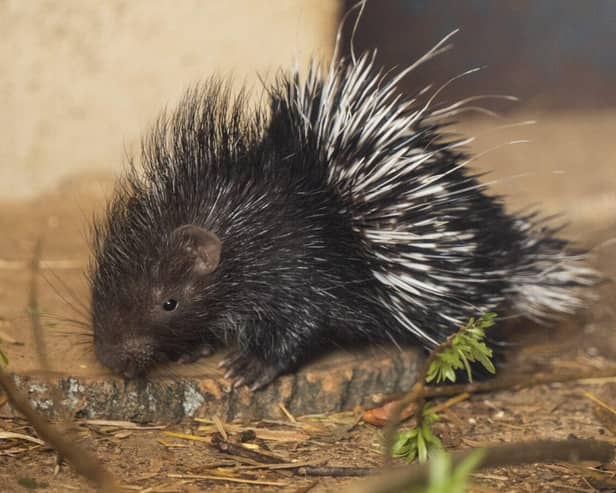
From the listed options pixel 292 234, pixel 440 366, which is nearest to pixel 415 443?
pixel 440 366

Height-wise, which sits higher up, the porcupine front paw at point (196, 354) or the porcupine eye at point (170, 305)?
the porcupine eye at point (170, 305)

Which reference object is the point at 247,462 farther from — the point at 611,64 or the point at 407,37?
the point at 611,64

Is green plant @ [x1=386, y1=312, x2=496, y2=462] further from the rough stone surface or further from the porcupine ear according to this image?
the porcupine ear

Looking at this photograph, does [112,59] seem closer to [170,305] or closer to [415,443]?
[170,305]

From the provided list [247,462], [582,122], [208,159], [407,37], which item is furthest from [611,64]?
[247,462]

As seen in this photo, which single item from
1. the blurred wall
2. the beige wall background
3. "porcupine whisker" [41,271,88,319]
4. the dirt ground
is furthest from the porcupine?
the blurred wall

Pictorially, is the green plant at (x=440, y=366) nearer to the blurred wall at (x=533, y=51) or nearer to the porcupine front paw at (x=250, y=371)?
the porcupine front paw at (x=250, y=371)

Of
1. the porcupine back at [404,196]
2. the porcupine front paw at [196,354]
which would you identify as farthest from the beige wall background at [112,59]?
the porcupine front paw at [196,354]
